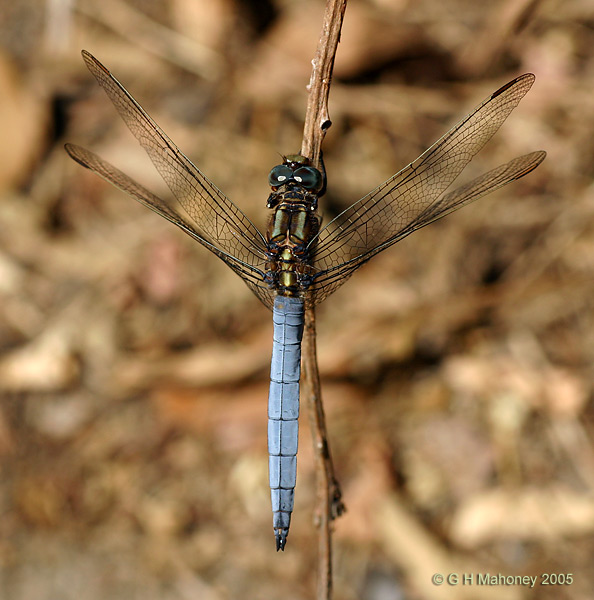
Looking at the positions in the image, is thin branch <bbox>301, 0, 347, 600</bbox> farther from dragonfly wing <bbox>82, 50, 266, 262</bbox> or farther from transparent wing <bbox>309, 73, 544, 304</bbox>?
dragonfly wing <bbox>82, 50, 266, 262</bbox>

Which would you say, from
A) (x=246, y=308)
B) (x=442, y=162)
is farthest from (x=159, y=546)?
(x=442, y=162)

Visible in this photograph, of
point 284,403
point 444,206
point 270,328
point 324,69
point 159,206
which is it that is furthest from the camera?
point 270,328

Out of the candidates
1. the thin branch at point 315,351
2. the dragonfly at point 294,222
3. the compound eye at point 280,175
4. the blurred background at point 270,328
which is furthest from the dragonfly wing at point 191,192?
the blurred background at point 270,328

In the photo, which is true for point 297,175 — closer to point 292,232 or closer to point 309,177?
point 309,177

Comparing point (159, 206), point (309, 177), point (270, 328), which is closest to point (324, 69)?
point (309, 177)

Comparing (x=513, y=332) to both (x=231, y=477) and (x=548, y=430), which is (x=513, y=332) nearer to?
(x=548, y=430)

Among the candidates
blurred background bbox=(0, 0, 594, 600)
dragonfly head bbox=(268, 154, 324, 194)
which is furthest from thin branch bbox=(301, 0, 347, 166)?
blurred background bbox=(0, 0, 594, 600)

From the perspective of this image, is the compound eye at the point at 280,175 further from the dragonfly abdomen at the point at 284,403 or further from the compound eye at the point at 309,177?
the dragonfly abdomen at the point at 284,403

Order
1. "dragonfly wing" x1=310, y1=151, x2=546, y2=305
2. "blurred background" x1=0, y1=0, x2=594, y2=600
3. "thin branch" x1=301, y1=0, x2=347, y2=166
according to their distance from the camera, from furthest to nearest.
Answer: "blurred background" x1=0, y1=0, x2=594, y2=600 → "dragonfly wing" x1=310, y1=151, x2=546, y2=305 → "thin branch" x1=301, y1=0, x2=347, y2=166
